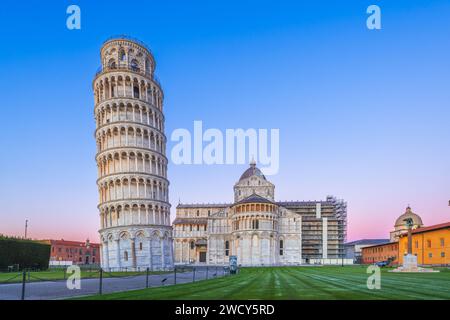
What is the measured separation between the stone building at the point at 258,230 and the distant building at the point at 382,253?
28.6 ft

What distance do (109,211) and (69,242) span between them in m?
61.2

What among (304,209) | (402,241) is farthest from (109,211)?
(304,209)

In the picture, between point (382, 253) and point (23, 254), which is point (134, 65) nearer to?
point (23, 254)

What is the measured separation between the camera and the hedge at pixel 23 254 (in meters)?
46.9

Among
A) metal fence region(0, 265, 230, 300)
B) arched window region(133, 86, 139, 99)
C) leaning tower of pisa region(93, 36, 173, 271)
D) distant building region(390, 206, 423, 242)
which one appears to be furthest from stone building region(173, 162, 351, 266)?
metal fence region(0, 265, 230, 300)

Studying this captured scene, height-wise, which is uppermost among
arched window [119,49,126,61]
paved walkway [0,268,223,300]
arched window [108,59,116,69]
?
arched window [119,49,126,61]

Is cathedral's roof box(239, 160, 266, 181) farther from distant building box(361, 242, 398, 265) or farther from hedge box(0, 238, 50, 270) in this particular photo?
hedge box(0, 238, 50, 270)

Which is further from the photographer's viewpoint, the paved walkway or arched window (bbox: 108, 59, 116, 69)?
arched window (bbox: 108, 59, 116, 69)

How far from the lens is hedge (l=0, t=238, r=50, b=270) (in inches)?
1847

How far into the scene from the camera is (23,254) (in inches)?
1956

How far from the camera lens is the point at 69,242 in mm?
107188

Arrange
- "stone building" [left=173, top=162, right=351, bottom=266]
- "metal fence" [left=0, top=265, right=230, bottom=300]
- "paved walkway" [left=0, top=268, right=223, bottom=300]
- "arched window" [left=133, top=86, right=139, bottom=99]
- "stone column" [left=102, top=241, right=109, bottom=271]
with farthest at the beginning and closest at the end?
"stone building" [left=173, top=162, right=351, bottom=266], "arched window" [left=133, top=86, right=139, bottom=99], "stone column" [left=102, top=241, right=109, bottom=271], "metal fence" [left=0, top=265, right=230, bottom=300], "paved walkway" [left=0, top=268, right=223, bottom=300]

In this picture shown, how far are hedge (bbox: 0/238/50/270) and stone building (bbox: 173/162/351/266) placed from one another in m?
43.1

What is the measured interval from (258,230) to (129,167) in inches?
1532
